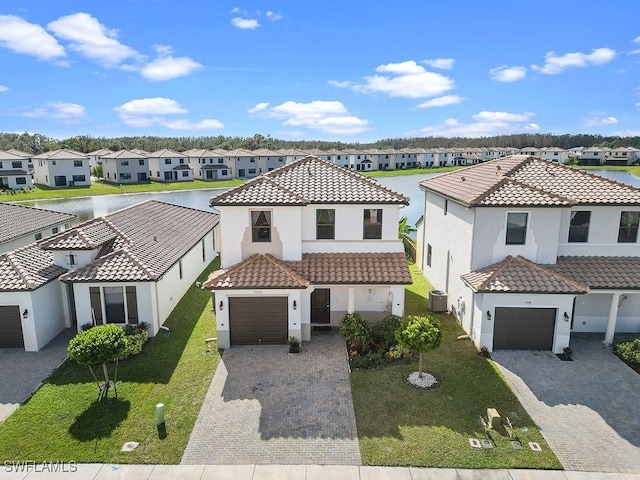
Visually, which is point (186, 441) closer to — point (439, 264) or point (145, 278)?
point (145, 278)

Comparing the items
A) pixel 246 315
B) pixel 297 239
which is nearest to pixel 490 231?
pixel 297 239

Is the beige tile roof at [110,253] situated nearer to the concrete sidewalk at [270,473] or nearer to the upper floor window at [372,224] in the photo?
the concrete sidewalk at [270,473]

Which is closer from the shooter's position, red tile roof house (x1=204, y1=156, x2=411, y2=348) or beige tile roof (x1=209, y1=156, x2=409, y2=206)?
red tile roof house (x1=204, y1=156, x2=411, y2=348)

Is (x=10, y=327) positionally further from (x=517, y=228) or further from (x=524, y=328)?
(x=517, y=228)

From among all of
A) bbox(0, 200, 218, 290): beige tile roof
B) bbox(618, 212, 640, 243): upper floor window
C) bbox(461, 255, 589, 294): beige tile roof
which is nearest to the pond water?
bbox(0, 200, 218, 290): beige tile roof

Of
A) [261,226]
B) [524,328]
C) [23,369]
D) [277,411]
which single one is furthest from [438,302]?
[23,369]

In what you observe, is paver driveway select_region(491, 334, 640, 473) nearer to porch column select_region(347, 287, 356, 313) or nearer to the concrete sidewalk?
the concrete sidewalk

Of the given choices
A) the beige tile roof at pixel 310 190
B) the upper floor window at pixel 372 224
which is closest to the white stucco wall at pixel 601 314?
the beige tile roof at pixel 310 190
